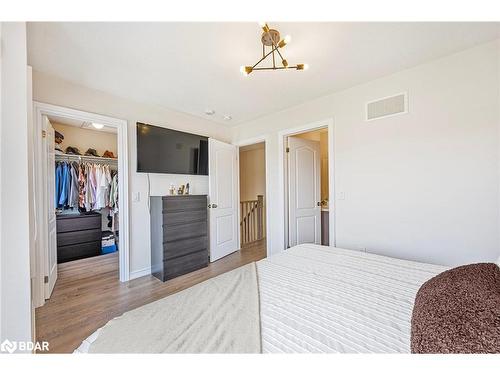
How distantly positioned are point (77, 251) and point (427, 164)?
4805 millimetres

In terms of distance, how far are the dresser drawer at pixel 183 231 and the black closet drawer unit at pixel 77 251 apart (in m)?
1.87

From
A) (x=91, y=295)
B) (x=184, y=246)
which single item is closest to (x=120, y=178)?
(x=184, y=246)

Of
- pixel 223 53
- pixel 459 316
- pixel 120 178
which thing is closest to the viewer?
pixel 459 316

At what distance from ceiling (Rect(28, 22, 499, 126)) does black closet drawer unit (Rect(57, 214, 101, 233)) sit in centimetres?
224

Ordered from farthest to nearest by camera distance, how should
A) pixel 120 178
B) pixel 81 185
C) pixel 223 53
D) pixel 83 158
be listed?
pixel 83 158 → pixel 81 185 → pixel 120 178 → pixel 223 53

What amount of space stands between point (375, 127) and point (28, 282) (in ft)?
9.36

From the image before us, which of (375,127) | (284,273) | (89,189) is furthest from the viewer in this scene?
(89,189)

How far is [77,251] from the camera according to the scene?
3.46 metres

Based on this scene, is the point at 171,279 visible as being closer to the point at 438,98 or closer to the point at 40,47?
the point at 40,47

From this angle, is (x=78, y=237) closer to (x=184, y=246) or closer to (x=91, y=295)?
(x=91, y=295)

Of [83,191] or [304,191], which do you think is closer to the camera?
[304,191]

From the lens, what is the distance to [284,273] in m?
1.35

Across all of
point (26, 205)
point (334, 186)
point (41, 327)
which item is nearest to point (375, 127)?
point (334, 186)

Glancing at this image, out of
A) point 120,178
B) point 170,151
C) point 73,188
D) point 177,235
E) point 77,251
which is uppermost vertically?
point 170,151
